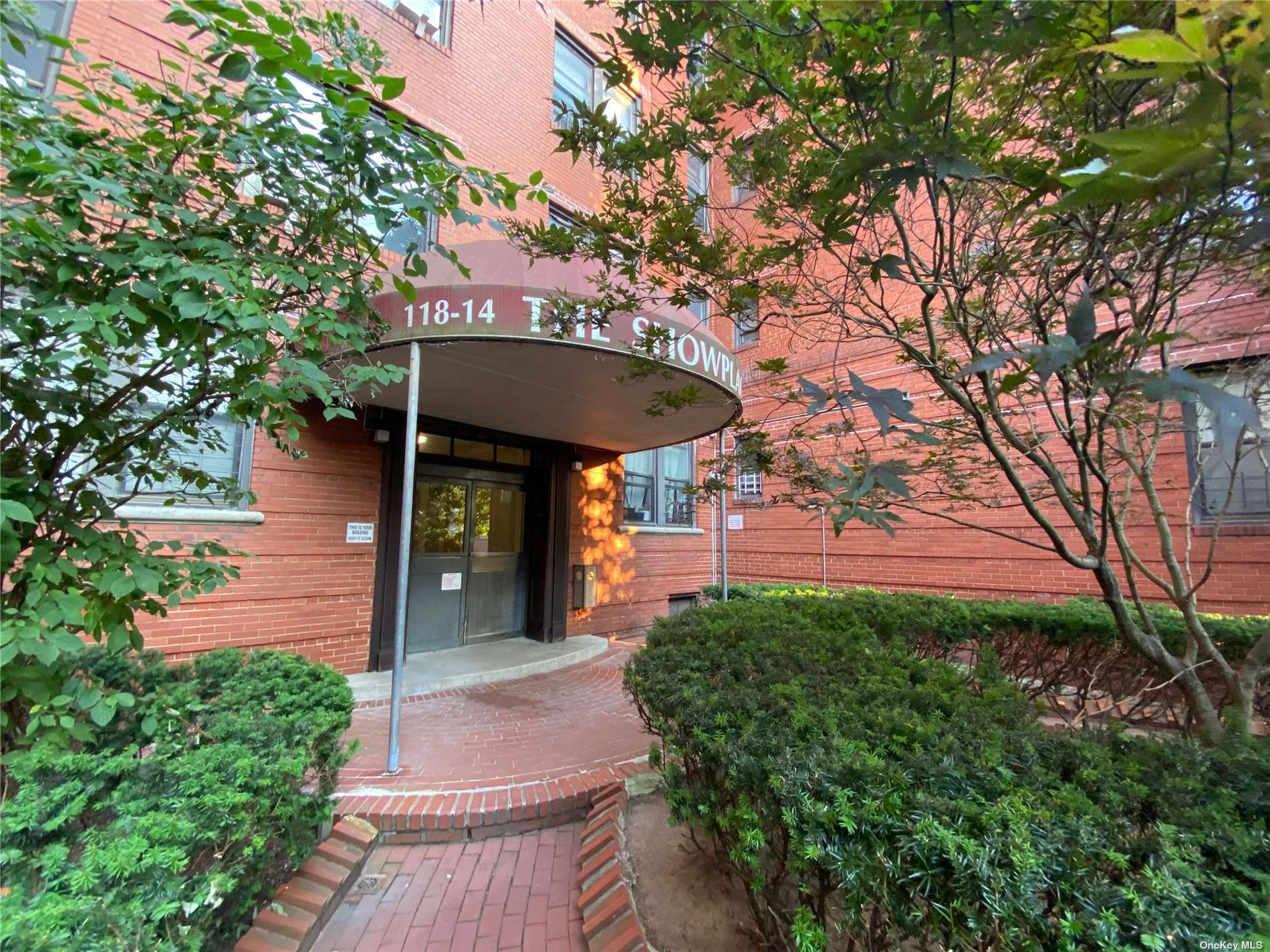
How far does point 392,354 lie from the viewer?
433 centimetres

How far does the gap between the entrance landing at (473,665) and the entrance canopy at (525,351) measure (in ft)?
9.07

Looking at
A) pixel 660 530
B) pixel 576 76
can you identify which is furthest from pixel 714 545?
pixel 576 76

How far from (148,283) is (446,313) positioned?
7.94 feet

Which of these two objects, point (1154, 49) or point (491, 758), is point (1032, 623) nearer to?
point (491, 758)

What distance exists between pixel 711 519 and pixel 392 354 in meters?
7.14

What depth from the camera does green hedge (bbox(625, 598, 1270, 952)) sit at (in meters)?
1.13

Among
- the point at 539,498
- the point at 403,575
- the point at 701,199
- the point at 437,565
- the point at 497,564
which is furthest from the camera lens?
the point at 539,498

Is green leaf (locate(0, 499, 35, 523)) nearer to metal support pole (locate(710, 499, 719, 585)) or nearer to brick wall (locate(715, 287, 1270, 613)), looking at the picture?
brick wall (locate(715, 287, 1270, 613))

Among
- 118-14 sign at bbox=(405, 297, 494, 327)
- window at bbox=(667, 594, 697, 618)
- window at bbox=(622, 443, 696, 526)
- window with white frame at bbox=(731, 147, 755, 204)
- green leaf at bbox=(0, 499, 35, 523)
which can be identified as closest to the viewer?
green leaf at bbox=(0, 499, 35, 523)

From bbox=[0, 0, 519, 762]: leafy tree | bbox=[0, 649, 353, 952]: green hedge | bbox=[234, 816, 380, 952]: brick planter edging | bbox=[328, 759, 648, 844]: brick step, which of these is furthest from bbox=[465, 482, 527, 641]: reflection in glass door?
bbox=[0, 0, 519, 762]: leafy tree

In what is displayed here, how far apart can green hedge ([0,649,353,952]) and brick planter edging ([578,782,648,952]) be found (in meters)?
1.21

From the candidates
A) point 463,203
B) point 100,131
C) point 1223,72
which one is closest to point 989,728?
point 1223,72

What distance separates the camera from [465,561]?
675 cm

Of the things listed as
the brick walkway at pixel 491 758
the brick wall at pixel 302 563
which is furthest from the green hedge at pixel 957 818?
the brick wall at pixel 302 563
